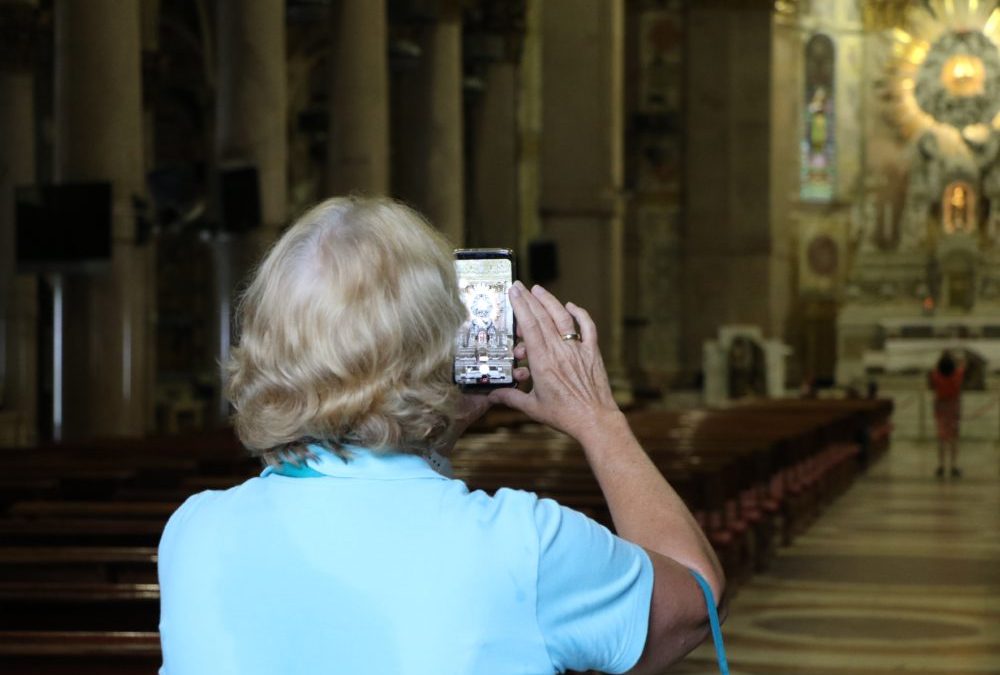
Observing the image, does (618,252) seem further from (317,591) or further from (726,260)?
(317,591)

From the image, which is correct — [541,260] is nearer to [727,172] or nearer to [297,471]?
[727,172]

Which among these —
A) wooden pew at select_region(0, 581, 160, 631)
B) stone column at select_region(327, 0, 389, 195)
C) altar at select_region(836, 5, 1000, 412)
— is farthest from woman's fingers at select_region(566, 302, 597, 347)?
altar at select_region(836, 5, 1000, 412)

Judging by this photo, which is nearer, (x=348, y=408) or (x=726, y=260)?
(x=348, y=408)

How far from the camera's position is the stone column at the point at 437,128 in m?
21.7

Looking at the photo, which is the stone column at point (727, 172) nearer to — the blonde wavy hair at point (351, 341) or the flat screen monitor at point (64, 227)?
the flat screen monitor at point (64, 227)

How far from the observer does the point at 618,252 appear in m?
25.8

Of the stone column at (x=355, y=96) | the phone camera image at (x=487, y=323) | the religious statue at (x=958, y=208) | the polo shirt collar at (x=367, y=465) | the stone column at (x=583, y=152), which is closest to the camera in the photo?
the polo shirt collar at (x=367, y=465)

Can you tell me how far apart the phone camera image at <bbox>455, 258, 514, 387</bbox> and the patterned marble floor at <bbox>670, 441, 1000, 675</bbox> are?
5.78 metres

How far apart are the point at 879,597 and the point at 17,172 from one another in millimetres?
12647

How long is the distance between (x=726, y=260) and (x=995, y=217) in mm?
11065

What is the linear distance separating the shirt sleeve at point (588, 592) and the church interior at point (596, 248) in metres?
0.43

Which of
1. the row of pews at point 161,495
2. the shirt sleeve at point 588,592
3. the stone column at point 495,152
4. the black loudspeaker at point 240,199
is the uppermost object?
the stone column at point 495,152

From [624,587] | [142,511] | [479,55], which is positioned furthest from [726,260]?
[624,587]

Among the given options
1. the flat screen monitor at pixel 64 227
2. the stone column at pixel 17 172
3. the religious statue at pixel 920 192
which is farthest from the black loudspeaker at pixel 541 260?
the religious statue at pixel 920 192
